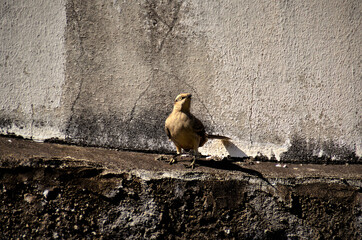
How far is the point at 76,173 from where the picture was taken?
2.82 m

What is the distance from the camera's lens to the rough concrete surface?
2738mm

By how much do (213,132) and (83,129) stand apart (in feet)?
4.24

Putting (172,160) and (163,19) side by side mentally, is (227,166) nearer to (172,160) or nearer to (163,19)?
(172,160)

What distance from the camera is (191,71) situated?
12.0ft

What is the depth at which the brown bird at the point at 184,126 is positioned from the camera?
341cm

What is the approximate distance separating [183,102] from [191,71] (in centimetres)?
41

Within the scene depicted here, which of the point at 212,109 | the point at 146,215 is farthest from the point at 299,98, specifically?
the point at 146,215

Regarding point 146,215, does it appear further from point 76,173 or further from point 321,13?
point 321,13

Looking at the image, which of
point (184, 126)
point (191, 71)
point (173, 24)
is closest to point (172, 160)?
point (184, 126)

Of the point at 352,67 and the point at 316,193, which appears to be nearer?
the point at 316,193

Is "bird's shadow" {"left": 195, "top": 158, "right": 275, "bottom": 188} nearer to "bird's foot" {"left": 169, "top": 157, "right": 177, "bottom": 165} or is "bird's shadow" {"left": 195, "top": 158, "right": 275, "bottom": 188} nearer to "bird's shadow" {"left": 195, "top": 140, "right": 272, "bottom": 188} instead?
"bird's shadow" {"left": 195, "top": 140, "right": 272, "bottom": 188}

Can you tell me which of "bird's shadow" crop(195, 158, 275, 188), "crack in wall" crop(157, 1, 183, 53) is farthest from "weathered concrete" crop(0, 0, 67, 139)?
A: "bird's shadow" crop(195, 158, 275, 188)

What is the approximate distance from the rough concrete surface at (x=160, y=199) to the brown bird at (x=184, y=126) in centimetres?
35

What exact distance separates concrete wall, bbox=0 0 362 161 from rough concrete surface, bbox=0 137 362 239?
1.47 ft
